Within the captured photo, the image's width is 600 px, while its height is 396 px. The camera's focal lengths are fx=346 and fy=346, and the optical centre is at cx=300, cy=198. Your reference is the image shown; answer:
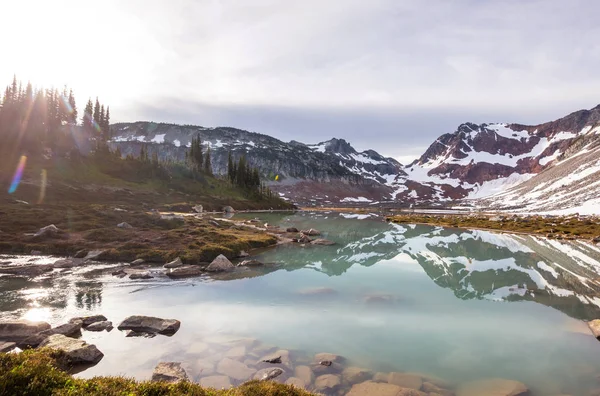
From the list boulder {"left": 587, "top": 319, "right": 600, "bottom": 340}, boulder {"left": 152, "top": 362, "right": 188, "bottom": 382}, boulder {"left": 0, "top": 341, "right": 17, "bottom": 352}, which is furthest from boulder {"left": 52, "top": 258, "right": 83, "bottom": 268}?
boulder {"left": 587, "top": 319, "right": 600, "bottom": 340}

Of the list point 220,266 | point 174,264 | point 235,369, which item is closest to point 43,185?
point 174,264

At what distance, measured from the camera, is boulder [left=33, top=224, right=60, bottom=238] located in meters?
43.7

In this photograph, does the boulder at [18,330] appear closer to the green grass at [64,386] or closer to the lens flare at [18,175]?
the green grass at [64,386]

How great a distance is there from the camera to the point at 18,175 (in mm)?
94438

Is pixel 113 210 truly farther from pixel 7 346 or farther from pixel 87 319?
pixel 7 346

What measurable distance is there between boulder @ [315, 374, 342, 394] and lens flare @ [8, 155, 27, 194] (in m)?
93.8

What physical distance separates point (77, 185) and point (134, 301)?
99248mm

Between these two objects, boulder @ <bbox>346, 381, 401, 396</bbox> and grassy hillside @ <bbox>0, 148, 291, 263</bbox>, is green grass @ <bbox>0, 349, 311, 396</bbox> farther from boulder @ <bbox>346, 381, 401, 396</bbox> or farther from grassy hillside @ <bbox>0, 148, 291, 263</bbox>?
grassy hillside @ <bbox>0, 148, 291, 263</bbox>

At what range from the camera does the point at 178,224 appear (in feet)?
191

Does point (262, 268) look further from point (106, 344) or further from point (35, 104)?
point (35, 104)

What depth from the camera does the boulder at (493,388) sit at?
47.7 ft

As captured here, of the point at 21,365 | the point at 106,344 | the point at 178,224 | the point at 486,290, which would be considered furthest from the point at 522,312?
the point at 178,224

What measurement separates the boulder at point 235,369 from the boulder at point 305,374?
2.01m

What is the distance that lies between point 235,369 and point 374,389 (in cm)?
624
